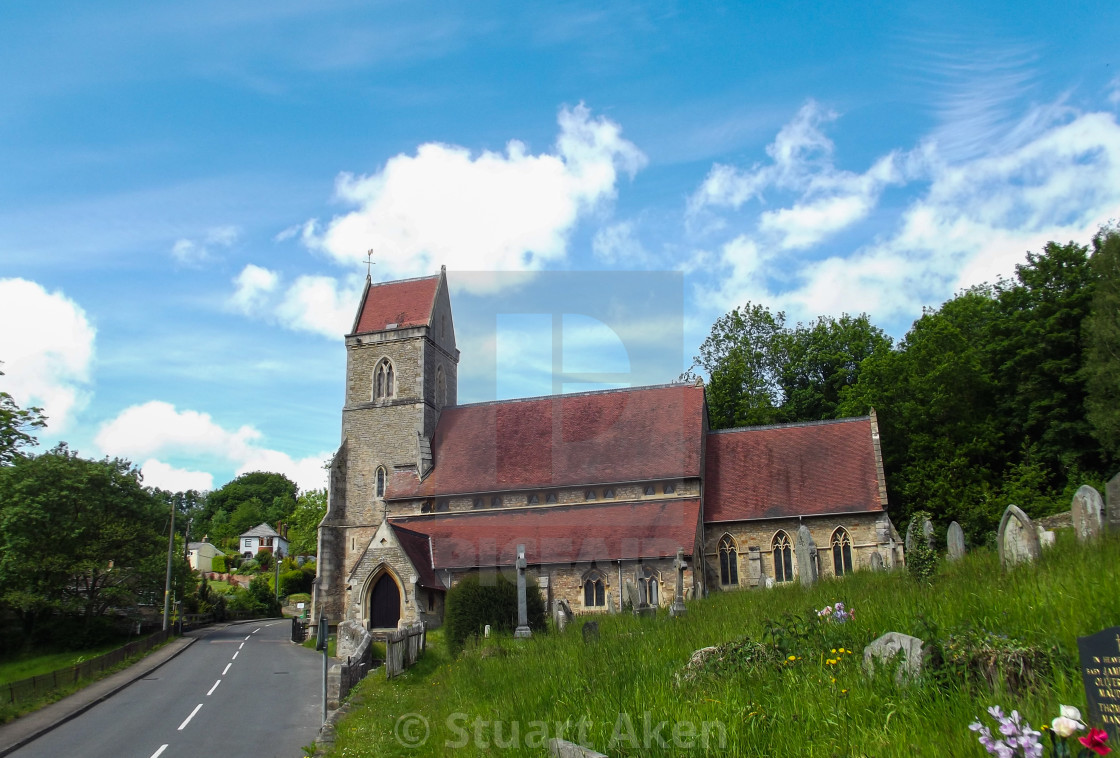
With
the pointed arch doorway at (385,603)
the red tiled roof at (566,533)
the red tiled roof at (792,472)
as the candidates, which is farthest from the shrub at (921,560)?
the pointed arch doorway at (385,603)

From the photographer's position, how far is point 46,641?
32594 mm

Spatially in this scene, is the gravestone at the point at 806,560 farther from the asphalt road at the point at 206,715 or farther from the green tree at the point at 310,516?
the green tree at the point at 310,516

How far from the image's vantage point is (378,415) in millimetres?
36156

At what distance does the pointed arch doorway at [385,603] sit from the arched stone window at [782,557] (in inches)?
563

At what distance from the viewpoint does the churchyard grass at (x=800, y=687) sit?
5.33 m

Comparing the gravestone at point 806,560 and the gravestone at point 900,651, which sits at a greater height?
the gravestone at point 806,560

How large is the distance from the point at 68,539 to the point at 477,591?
22599 millimetres

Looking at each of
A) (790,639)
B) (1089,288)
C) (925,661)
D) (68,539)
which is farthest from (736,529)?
(68,539)

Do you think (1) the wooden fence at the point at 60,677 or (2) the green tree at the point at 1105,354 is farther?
(2) the green tree at the point at 1105,354

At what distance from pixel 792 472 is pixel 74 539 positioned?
30.7 m

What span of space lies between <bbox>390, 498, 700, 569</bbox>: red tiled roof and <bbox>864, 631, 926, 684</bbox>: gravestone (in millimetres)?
20417

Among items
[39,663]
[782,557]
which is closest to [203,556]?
[39,663]

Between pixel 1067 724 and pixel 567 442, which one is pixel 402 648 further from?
pixel 567 442

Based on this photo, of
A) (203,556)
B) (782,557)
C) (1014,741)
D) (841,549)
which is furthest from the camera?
(203,556)
